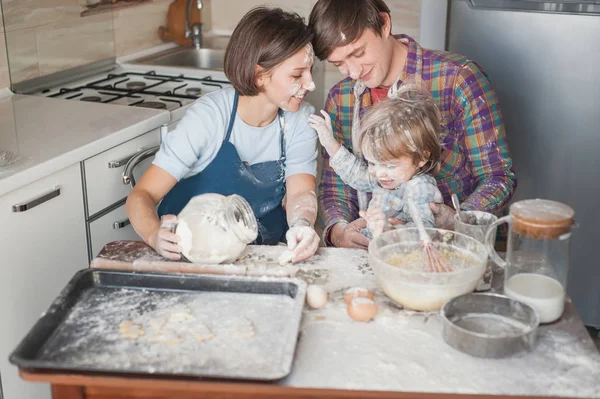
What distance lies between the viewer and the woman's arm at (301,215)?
1.59 metres

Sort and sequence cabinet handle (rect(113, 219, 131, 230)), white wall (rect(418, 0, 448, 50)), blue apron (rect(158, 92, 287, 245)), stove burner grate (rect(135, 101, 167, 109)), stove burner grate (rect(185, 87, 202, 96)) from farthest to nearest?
stove burner grate (rect(185, 87, 202, 96))
white wall (rect(418, 0, 448, 50))
stove burner grate (rect(135, 101, 167, 109))
cabinet handle (rect(113, 219, 131, 230))
blue apron (rect(158, 92, 287, 245))

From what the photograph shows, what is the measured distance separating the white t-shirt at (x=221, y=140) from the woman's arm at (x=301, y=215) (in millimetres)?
35

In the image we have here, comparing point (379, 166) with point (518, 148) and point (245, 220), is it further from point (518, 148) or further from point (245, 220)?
point (518, 148)

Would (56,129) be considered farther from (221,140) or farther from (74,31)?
(74,31)

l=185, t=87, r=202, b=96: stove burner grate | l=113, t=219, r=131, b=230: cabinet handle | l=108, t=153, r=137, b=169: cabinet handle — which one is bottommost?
l=113, t=219, r=131, b=230: cabinet handle

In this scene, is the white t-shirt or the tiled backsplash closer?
the white t-shirt

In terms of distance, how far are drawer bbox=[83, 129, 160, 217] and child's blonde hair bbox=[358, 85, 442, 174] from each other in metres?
0.80

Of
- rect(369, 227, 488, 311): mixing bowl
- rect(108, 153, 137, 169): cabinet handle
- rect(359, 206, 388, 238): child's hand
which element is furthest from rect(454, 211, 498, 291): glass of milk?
rect(108, 153, 137, 169): cabinet handle

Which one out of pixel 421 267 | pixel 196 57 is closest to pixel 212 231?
pixel 421 267

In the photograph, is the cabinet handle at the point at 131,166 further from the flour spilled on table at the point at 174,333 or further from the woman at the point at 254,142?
the flour spilled on table at the point at 174,333

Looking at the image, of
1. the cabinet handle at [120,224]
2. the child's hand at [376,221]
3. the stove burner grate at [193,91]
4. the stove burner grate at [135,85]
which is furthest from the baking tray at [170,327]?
the stove burner grate at [135,85]

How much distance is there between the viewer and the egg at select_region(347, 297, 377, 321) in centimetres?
132

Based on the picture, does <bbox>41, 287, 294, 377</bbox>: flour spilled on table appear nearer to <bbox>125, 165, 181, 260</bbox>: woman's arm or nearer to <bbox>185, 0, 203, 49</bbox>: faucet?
<bbox>125, 165, 181, 260</bbox>: woman's arm

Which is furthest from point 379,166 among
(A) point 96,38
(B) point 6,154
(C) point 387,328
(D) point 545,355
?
(A) point 96,38
